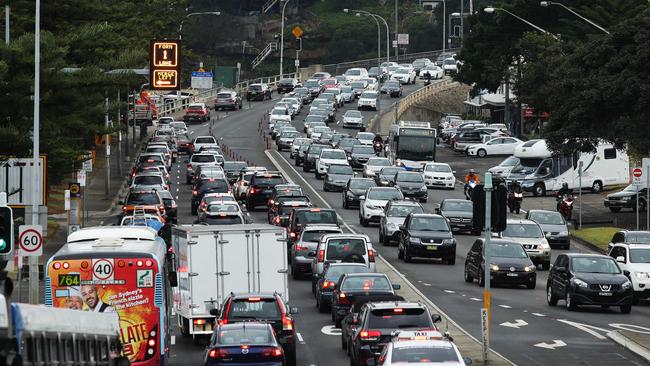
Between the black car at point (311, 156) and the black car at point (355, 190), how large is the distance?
16.0 metres

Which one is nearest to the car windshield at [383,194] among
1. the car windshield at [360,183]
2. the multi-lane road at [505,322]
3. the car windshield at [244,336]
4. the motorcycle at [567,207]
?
the multi-lane road at [505,322]

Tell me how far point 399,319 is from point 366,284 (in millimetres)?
6204

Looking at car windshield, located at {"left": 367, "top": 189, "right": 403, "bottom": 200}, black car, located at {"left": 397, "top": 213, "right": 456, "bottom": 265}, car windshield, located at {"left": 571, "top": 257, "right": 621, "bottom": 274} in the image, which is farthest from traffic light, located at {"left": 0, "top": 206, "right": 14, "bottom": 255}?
car windshield, located at {"left": 367, "top": 189, "right": 403, "bottom": 200}

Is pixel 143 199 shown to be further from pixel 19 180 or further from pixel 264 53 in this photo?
pixel 264 53

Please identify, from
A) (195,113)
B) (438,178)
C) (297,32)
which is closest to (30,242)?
(438,178)

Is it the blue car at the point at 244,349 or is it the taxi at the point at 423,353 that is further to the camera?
the blue car at the point at 244,349

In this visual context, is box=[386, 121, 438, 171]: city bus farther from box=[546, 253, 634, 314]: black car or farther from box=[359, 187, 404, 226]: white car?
box=[546, 253, 634, 314]: black car

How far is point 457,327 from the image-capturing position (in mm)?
→ 33688

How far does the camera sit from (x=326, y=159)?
3039 inches

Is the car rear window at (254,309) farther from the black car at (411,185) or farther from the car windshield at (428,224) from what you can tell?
the black car at (411,185)

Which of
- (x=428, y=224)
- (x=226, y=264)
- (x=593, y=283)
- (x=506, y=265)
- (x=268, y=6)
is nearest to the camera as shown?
(x=226, y=264)

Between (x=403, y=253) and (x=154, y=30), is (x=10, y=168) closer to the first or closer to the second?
(x=403, y=253)

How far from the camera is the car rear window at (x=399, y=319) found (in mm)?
26531

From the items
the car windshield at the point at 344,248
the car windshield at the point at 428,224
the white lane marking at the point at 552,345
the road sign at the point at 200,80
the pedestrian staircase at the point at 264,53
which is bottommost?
the white lane marking at the point at 552,345
